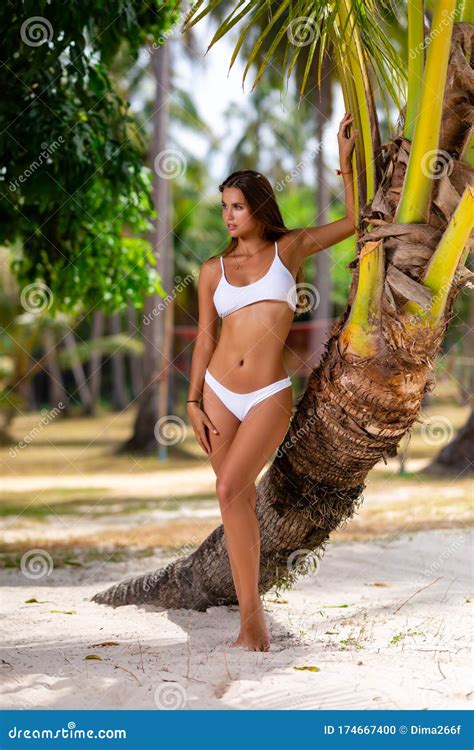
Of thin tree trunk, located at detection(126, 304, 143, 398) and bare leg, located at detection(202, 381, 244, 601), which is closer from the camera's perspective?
bare leg, located at detection(202, 381, 244, 601)

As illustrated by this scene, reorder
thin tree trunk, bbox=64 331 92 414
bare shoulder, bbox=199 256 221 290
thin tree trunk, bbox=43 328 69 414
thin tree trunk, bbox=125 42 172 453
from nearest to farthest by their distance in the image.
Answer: bare shoulder, bbox=199 256 221 290
thin tree trunk, bbox=125 42 172 453
thin tree trunk, bbox=64 331 92 414
thin tree trunk, bbox=43 328 69 414

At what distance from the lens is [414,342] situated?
12.4ft

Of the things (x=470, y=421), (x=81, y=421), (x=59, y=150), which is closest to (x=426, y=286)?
(x=59, y=150)

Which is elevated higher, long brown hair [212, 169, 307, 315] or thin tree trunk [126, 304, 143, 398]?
long brown hair [212, 169, 307, 315]

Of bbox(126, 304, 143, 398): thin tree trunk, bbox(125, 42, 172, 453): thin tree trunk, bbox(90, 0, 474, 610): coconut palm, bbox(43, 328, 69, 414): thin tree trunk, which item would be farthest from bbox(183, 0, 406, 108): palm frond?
bbox(43, 328, 69, 414): thin tree trunk

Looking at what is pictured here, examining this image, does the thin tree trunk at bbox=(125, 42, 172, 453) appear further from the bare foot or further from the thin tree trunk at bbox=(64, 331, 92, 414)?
the bare foot

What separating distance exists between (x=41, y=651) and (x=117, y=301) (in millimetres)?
4085

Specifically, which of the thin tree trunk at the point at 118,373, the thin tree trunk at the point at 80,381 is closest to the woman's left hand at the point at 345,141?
the thin tree trunk at the point at 80,381

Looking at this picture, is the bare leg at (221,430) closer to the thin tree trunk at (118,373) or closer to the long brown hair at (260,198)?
the long brown hair at (260,198)

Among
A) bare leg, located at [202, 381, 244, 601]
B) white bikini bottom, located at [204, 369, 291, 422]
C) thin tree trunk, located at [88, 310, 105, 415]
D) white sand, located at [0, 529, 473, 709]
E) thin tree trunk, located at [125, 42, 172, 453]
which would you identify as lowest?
thin tree trunk, located at [88, 310, 105, 415]

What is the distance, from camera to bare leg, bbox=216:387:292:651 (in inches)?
166

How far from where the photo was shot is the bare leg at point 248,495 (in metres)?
4.22

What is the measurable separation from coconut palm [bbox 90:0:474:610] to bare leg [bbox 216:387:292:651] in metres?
0.20

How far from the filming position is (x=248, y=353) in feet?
14.3
